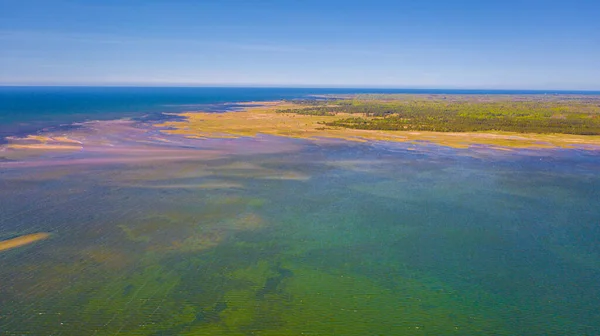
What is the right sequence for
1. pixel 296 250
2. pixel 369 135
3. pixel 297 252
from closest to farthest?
1. pixel 297 252
2. pixel 296 250
3. pixel 369 135

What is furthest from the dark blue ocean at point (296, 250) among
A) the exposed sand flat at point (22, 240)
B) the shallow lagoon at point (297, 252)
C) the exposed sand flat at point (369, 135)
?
the exposed sand flat at point (369, 135)

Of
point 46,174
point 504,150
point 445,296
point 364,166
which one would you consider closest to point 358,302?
point 445,296

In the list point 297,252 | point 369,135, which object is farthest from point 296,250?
point 369,135

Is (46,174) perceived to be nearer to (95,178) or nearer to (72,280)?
(95,178)

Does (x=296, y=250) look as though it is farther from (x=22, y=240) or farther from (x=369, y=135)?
(x=369, y=135)

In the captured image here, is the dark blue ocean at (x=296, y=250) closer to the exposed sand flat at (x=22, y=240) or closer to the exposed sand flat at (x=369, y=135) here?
the exposed sand flat at (x=22, y=240)

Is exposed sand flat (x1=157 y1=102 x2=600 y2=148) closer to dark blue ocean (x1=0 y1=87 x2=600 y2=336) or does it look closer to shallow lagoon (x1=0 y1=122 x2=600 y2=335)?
dark blue ocean (x1=0 y1=87 x2=600 y2=336)
